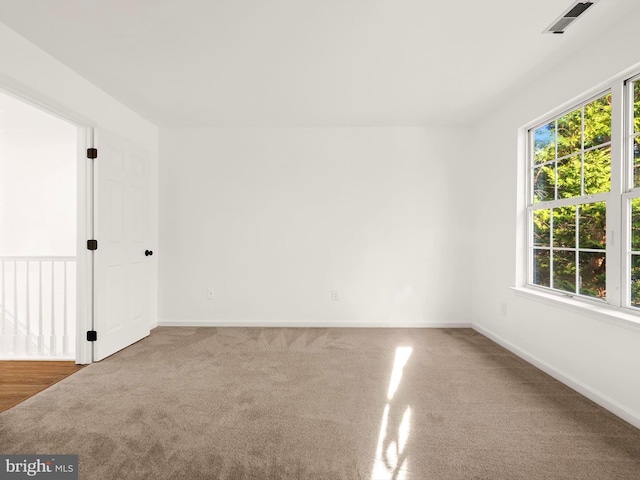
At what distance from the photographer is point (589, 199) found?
2.67 m

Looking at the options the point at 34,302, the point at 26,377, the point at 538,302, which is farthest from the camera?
the point at 34,302

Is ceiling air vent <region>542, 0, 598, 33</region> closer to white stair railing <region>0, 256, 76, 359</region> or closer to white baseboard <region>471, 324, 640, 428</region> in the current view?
white baseboard <region>471, 324, 640, 428</region>

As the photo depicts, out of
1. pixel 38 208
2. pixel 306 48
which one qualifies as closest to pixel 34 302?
pixel 38 208

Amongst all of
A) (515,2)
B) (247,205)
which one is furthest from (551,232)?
(247,205)

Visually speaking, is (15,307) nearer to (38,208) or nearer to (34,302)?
(34,302)

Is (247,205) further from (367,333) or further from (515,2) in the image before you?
(515,2)

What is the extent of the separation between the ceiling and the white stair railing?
2.22 metres

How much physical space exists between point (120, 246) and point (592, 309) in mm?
4203

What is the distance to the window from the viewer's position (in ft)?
7.64

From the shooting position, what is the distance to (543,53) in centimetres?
268

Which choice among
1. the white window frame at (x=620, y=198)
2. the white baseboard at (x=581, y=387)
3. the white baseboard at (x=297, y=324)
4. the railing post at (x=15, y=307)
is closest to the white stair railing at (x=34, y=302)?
the railing post at (x=15, y=307)

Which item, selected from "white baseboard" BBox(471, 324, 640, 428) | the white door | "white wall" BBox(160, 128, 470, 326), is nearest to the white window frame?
"white baseboard" BBox(471, 324, 640, 428)

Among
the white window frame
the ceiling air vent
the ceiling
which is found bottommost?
the white window frame

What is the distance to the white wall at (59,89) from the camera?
236cm
